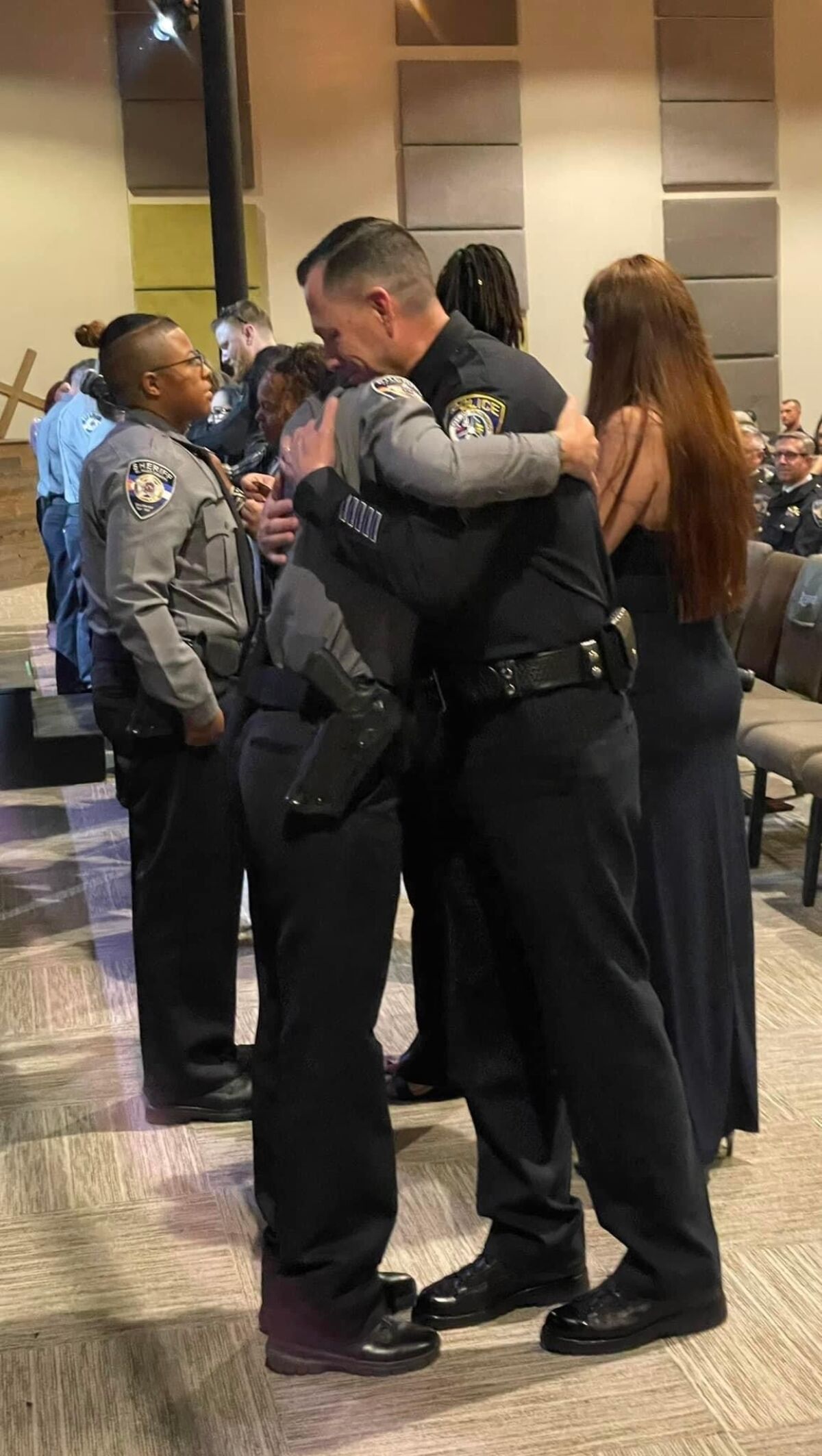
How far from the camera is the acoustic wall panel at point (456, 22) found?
35.7 feet

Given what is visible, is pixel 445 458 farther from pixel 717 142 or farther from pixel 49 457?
pixel 717 142

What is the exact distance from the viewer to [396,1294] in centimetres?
210

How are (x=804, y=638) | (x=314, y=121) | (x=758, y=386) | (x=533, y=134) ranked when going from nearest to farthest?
(x=804, y=638) → (x=314, y=121) → (x=533, y=134) → (x=758, y=386)

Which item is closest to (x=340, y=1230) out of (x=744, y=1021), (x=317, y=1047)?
(x=317, y=1047)

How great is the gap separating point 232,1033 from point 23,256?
29.4ft

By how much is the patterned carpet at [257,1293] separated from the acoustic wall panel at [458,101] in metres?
8.93

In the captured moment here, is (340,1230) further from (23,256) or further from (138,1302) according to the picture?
(23,256)

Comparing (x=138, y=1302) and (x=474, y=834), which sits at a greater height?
(x=474, y=834)

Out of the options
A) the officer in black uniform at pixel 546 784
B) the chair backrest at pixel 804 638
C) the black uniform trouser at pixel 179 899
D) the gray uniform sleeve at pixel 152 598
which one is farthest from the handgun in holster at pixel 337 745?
the chair backrest at pixel 804 638

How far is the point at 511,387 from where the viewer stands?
187 centimetres

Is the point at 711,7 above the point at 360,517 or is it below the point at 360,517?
above

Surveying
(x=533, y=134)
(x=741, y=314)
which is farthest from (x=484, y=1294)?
(x=741, y=314)

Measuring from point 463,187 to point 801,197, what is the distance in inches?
103

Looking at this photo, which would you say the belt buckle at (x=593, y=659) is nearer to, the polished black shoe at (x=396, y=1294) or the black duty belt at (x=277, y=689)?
the black duty belt at (x=277, y=689)
